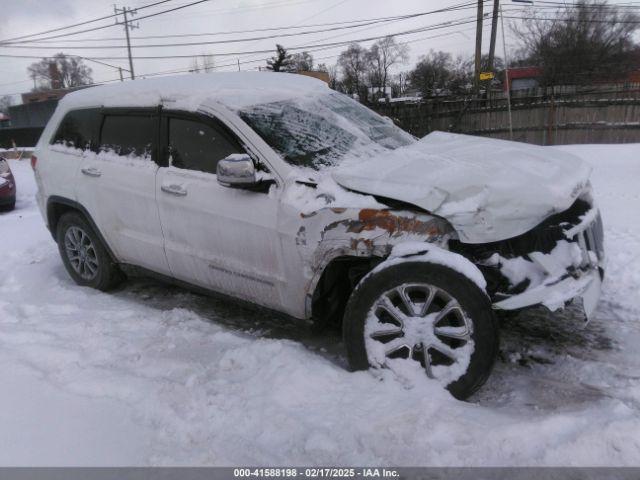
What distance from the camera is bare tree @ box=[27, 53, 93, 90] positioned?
64875mm

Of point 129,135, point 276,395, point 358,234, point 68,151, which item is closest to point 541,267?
point 358,234

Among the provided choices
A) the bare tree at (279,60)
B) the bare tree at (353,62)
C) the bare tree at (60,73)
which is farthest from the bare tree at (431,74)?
the bare tree at (60,73)

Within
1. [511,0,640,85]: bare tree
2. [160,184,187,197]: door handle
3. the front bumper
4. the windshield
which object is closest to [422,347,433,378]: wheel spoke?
the front bumper

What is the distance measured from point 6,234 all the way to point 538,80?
161 ft

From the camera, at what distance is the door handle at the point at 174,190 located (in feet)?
11.8

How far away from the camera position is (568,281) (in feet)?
8.66

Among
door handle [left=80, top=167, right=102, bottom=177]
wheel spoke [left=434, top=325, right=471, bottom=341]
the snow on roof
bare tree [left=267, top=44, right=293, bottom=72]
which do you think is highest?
bare tree [left=267, top=44, right=293, bottom=72]

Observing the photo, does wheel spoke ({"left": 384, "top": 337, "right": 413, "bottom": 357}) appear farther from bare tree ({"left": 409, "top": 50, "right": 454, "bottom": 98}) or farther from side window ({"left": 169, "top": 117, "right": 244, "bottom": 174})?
bare tree ({"left": 409, "top": 50, "right": 454, "bottom": 98})

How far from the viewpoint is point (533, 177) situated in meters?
2.86

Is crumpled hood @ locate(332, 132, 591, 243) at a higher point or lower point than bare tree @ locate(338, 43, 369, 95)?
lower

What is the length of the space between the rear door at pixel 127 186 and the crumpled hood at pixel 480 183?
1.58 m

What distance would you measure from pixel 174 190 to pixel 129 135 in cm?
81

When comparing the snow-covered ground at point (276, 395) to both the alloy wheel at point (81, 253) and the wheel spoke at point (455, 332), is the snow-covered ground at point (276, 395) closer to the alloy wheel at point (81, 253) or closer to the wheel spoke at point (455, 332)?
the wheel spoke at point (455, 332)

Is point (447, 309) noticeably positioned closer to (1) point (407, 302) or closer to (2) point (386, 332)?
(1) point (407, 302)
